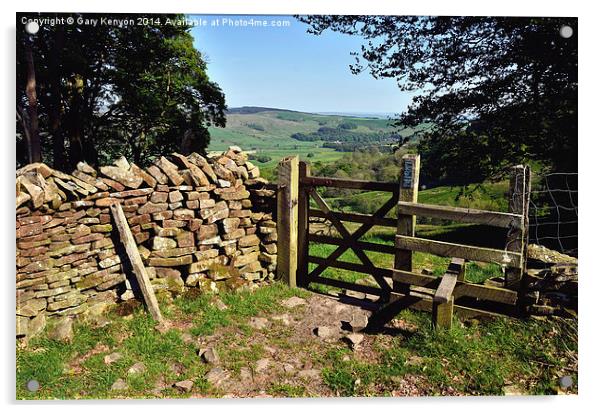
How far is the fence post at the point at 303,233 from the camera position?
6707 mm

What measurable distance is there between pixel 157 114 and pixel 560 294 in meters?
6.79

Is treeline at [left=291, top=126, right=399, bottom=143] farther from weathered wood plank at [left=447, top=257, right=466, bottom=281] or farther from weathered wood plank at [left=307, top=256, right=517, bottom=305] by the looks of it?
weathered wood plank at [left=447, top=257, right=466, bottom=281]

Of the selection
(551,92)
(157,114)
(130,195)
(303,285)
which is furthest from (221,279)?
(551,92)

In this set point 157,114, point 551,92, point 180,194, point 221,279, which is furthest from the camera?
point 157,114

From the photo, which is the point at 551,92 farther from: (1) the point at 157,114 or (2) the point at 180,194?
(1) the point at 157,114

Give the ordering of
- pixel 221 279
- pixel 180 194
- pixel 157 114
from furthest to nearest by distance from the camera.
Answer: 1. pixel 157 114
2. pixel 221 279
3. pixel 180 194

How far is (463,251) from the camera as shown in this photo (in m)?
5.26

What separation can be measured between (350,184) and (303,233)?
115 centimetres

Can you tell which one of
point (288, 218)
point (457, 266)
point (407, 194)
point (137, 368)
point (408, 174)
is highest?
point (408, 174)

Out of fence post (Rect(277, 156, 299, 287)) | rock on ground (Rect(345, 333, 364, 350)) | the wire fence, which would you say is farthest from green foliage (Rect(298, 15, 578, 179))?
rock on ground (Rect(345, 333, 364, 350))

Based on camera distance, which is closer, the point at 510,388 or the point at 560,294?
the point at 510,388

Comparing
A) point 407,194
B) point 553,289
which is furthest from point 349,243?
point 553,289

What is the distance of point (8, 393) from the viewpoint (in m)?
4.36

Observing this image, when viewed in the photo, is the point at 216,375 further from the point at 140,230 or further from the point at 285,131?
the point at 285,131
